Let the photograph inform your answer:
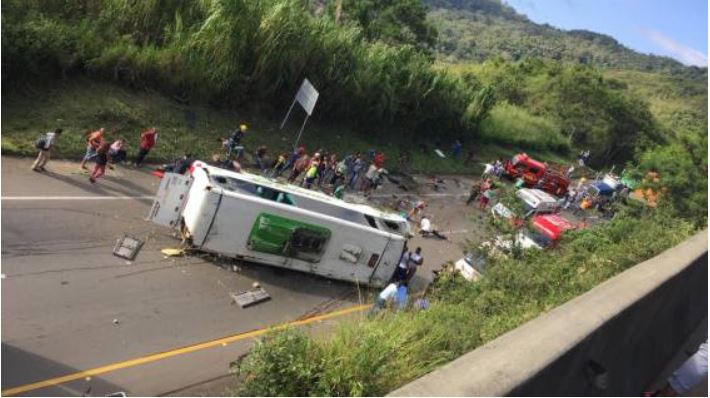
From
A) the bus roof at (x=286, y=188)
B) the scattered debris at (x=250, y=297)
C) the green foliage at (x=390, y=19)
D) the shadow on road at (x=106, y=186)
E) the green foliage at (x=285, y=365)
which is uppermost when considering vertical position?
the green foliage at (x=390, y=19)

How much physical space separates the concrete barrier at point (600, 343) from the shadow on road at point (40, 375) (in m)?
7.28

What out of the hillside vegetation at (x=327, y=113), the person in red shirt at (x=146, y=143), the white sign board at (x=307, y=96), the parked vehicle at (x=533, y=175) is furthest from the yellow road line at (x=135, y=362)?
the parked vehicle at (x=533, y=175)

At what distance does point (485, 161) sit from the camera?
146 ft

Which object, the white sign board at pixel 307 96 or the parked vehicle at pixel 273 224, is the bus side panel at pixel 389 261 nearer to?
the parked vehicle at pixel 273 224

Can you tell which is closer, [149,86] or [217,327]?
[217,327]

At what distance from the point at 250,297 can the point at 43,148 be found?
7733 millimetres

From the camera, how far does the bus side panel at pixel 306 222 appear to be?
15461mm

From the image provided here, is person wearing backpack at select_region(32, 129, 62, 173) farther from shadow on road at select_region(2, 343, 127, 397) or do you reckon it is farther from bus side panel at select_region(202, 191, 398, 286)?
shadow on road at select_region(2, 343, 127, 397)

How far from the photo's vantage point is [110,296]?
1325cm

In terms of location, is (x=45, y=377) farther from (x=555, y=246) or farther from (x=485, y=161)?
(x=485, y=161)

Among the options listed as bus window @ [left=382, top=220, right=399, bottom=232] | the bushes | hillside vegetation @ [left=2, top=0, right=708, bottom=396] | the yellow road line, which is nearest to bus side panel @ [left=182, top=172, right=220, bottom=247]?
the yellow road line

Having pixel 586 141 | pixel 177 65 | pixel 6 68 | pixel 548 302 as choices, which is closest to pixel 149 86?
pixel 177 65

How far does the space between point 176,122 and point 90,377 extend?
52.8 feet

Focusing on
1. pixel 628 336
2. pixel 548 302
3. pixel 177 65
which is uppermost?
pixel 628 336
